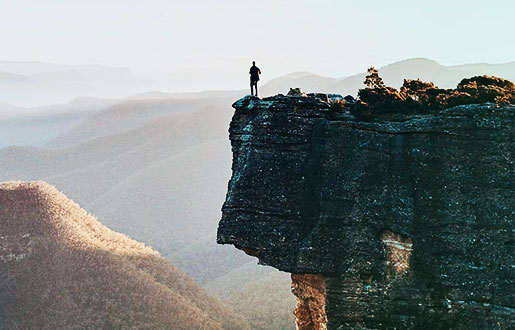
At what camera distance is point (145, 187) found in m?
154

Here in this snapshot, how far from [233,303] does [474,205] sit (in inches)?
1897

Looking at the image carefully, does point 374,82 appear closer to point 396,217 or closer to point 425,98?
point 425,98

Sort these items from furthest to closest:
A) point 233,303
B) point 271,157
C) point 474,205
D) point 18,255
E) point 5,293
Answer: point 233,303
point 18,255
point 5,293
point 271,157
point 474,205

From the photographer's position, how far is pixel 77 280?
51.4 m

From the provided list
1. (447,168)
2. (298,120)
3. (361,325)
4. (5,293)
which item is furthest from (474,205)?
(5,293)

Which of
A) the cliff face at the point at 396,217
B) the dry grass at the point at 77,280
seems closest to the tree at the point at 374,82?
the cliff face at the point at 396,217

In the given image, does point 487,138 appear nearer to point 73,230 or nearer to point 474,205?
point 474,205

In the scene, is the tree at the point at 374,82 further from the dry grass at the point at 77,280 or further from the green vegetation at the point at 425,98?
the dry grass at the point at 77,280

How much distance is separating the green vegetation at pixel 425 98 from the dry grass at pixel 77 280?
104 feet

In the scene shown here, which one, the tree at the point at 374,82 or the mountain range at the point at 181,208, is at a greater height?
the tree at the point at 374,82

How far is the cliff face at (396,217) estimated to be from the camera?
2114cm

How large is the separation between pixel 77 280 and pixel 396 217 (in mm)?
39084

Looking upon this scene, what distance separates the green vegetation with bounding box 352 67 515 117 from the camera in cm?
2409

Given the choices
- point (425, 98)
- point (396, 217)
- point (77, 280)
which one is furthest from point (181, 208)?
point (396, 217)
